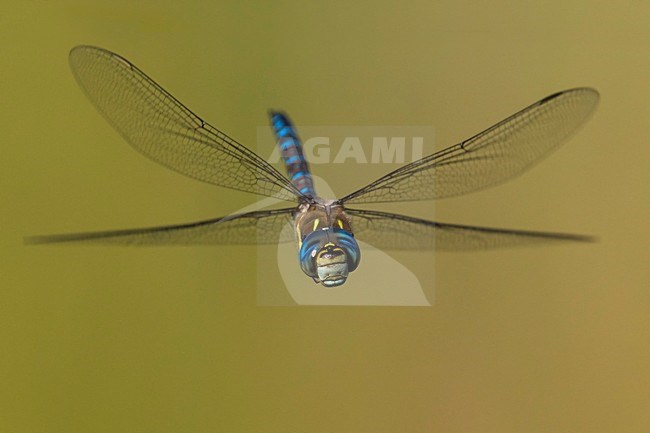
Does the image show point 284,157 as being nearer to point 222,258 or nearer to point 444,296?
point 222,258

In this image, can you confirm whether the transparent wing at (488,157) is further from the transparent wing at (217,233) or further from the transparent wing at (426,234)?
the transparent wing at (217,233)

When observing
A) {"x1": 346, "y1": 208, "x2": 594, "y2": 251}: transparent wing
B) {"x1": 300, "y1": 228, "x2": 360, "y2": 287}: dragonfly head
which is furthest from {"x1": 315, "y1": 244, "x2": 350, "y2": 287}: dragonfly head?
{"x1": 346, "y1": 208, "x2": 594, "y2": 251}: transparent wing

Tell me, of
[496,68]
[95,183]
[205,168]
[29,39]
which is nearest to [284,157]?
[205,168]

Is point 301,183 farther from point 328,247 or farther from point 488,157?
point 488,157

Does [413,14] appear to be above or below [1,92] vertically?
above

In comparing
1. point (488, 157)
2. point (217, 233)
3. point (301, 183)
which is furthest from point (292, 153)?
point (488, 157)
